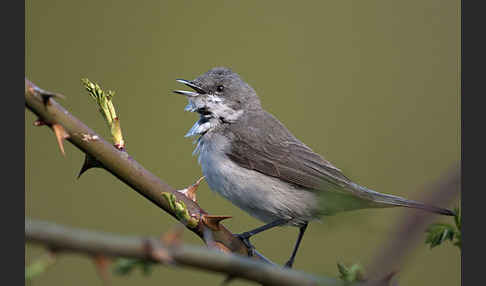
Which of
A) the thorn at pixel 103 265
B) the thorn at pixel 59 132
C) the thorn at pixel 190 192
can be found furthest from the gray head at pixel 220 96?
the thorn at pixel 103 265

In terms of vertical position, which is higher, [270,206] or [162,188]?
[162,188]

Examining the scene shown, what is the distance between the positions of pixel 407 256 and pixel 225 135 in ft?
9.76

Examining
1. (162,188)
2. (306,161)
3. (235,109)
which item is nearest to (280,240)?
(306,161)

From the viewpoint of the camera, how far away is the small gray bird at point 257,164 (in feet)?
10.3

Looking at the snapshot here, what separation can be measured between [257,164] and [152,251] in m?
2.67

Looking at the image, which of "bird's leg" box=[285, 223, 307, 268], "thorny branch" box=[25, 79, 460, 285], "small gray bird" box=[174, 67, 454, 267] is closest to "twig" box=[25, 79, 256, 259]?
"thorny branch" box=[25, 79, 460, 285]

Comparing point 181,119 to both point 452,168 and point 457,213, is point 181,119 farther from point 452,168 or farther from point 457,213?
point 452,168

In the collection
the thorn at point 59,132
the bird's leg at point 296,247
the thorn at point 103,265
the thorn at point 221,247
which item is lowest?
the bird's leg at point 296,247

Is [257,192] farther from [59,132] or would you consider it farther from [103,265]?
[103,265]

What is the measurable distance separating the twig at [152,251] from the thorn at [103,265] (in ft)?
0.07

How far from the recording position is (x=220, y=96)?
3.78 m

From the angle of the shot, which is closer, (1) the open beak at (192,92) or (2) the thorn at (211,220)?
(2) the thorn at (211,220)

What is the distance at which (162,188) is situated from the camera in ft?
5.32

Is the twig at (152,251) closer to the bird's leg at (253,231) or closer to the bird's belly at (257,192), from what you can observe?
the bird's leg at (253,231)
